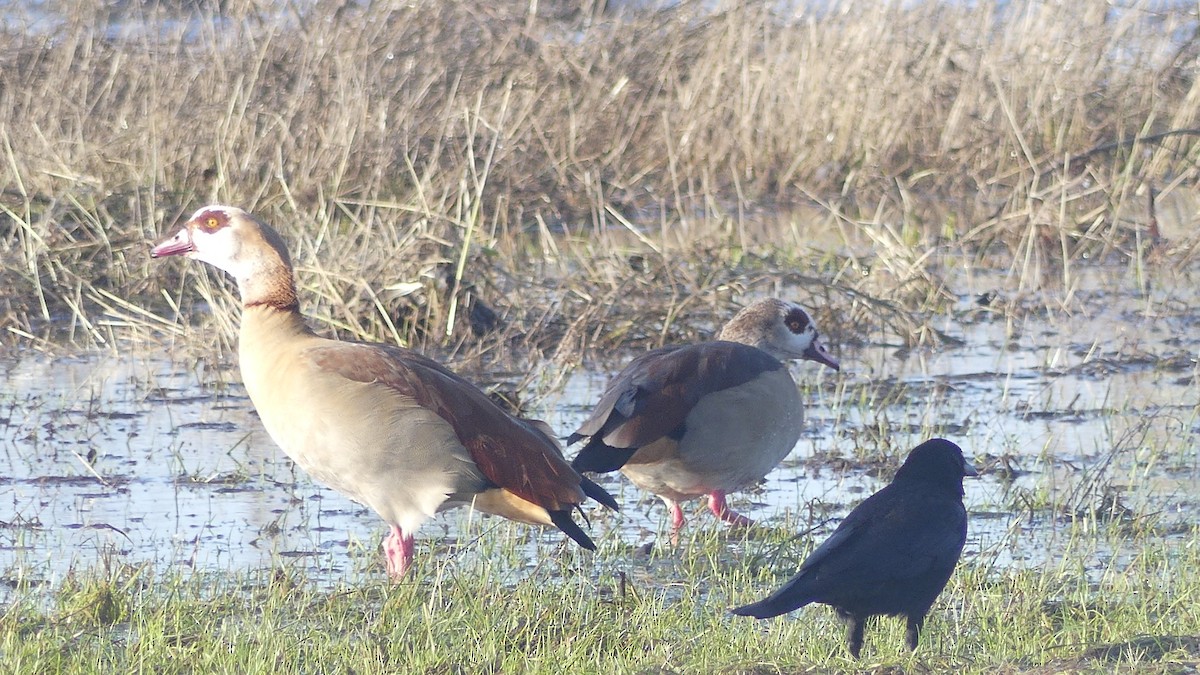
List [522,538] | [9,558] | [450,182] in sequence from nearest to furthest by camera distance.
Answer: [9,558] → [522,538] → [450,182]

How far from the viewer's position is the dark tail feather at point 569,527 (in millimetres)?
5074

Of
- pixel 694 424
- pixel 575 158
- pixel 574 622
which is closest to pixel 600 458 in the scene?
pixel 694 424

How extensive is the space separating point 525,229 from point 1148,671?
23.1ft

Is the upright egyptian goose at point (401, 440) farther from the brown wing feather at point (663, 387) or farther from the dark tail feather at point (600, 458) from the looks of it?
the brown wing feather at point (663, 387)

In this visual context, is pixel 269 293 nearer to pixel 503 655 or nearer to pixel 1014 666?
pixel 503 655

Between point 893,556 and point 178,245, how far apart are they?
2.74 m

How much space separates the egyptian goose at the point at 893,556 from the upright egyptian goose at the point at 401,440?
3.21 feet

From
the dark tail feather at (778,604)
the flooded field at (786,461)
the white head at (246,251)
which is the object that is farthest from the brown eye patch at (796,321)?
the dark tail feather at (778,604)

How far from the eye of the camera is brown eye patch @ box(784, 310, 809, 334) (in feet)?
22.9

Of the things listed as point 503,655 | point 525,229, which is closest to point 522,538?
point 503,655

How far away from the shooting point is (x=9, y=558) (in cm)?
526

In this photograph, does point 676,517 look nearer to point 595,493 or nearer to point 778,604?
point 595,493

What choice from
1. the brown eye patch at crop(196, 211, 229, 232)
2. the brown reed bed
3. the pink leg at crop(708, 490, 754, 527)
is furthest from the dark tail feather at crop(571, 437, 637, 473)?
the brown reed bed

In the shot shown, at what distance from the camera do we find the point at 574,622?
452 cm
